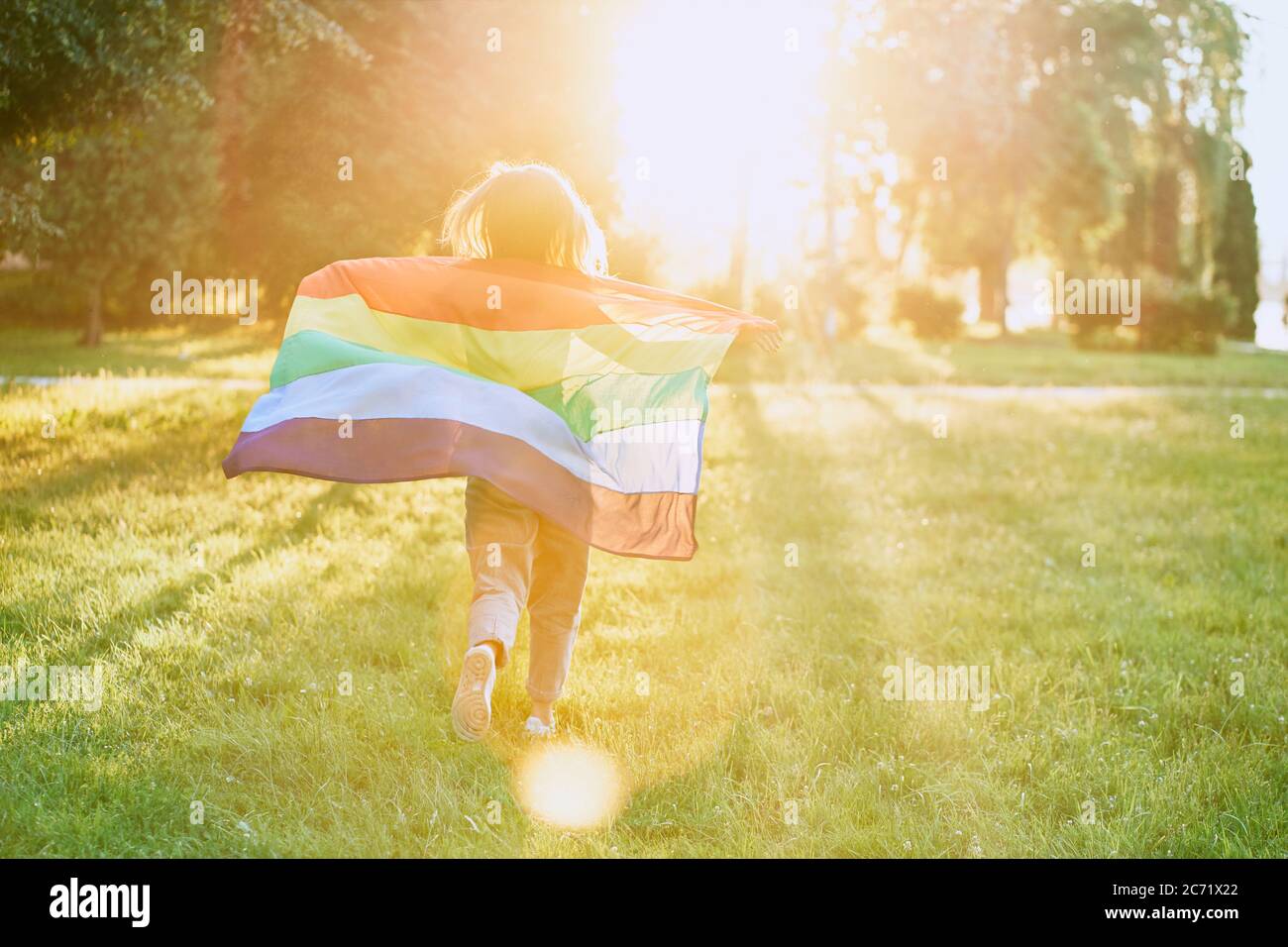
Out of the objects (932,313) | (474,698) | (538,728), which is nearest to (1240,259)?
(932,313)

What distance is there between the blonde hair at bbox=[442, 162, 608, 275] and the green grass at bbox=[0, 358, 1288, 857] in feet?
6.30

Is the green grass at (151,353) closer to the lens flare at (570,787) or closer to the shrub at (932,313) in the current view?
the lens flare at (570,787)

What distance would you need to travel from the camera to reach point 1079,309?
29328mm

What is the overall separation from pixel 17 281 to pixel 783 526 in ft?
80.8

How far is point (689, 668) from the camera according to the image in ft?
16.9

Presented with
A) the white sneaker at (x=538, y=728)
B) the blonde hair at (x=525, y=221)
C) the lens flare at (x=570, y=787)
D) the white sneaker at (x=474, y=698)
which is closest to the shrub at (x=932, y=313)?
the blonde hair at (x=525, y=221)

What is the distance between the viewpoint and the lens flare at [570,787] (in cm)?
375

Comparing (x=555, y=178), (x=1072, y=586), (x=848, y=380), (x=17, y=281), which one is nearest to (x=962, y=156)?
(x=848, y=380)

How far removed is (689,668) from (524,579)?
60.3 inches

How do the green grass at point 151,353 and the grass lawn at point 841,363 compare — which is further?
the grass lawn at point 841,363

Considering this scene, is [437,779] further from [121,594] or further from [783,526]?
[783,526]

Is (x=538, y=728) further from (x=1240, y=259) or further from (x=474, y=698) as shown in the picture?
(x=1240, y=259)

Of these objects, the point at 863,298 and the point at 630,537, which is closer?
the point at 630,537

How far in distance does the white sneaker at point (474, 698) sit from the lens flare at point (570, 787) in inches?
19.1
